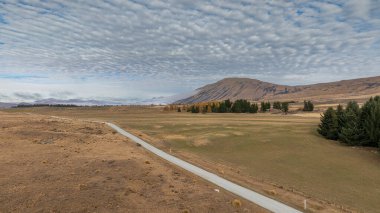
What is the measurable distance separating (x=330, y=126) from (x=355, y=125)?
652 cm

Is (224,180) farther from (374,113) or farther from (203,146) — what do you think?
(374,113)

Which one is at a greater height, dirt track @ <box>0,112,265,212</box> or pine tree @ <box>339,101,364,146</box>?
pine tree @ <box>339,101,364,146</box>

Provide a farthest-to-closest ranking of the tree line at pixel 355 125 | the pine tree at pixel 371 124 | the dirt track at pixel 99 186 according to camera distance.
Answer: the tree line at pixel 355 125 → the pine tree at pixel 371 124 → the dirt track at pixel 99 186

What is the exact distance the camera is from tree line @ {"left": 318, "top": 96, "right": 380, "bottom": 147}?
2264 inches

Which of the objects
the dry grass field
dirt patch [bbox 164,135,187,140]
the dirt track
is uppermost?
the dirt track

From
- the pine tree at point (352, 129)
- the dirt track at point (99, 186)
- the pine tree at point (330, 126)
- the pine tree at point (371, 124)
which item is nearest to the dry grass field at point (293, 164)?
the pine tree at point (330, 126)

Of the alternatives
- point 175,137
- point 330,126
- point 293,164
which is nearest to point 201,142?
point 175,137

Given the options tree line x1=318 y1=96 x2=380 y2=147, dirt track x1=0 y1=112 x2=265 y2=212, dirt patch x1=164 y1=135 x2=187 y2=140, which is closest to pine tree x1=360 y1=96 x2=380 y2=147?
tree line x1=318 y1=96 x2=380 y2=147

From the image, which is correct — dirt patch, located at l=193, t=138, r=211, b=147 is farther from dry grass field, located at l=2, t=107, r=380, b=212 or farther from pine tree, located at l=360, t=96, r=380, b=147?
pine tree, located at l=360, t=96, r=380, b=147

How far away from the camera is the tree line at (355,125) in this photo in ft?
189

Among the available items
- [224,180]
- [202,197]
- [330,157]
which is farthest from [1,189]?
[330,157]

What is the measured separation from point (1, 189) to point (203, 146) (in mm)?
39468

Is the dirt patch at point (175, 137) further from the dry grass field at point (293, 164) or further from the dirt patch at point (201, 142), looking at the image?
the dirt patch at point (201, 142)

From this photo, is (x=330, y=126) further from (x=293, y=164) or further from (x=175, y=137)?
(x=175, y=137)
